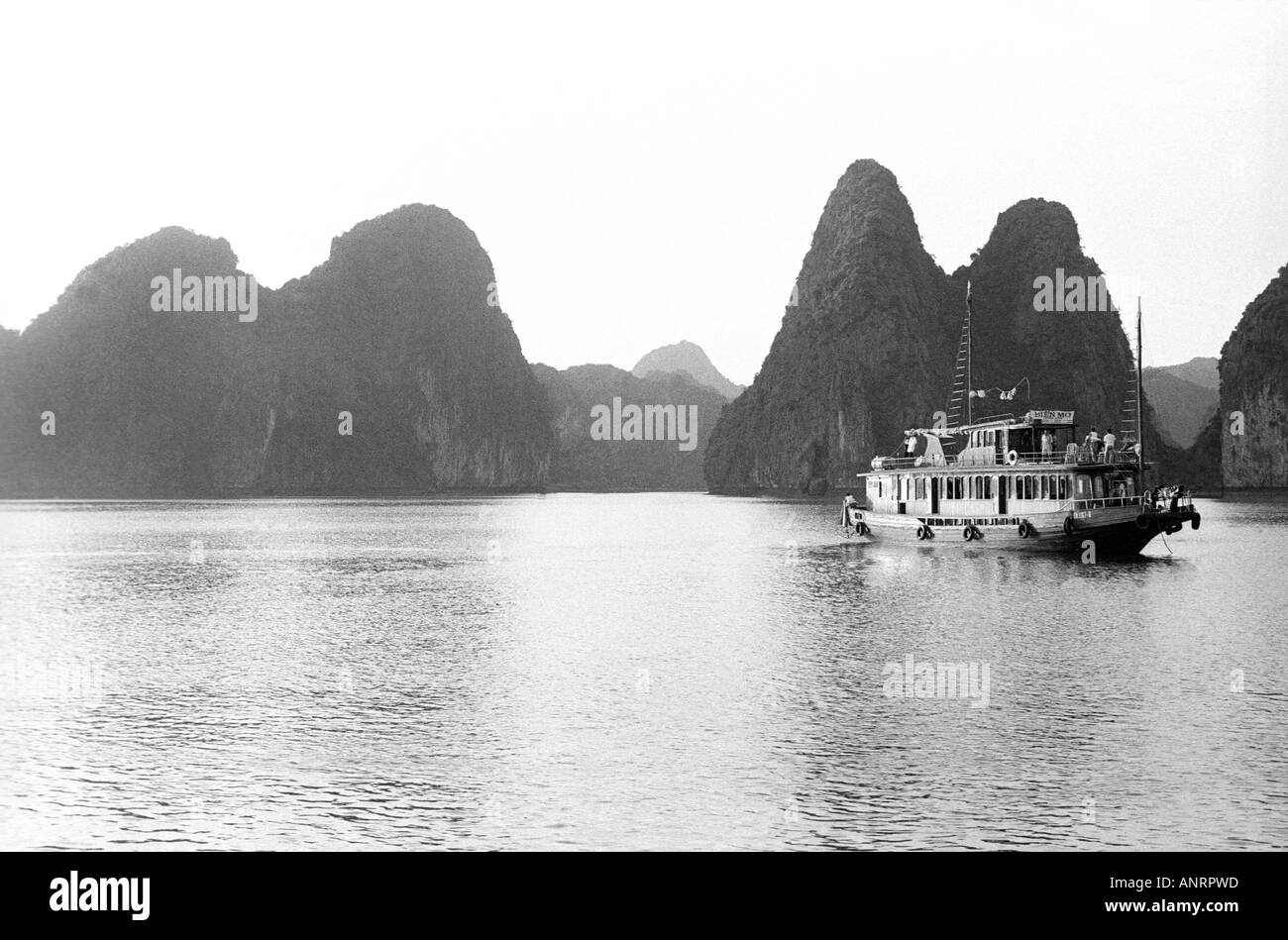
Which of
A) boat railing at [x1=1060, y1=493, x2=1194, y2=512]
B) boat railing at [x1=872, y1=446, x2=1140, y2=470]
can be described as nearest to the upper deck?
boat railing at [x1=872, y1=446, x2=1140, y2=470]

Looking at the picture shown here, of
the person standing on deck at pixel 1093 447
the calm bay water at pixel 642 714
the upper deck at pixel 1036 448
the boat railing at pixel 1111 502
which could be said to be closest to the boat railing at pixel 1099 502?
the boat railing at pixel 1111 502

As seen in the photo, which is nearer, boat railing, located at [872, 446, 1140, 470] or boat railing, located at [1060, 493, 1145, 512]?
boat railing, located at [1060, 493, 1145, 512]

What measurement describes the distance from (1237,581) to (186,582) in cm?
4869

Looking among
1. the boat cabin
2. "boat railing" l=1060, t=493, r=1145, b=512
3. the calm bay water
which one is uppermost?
the boat cabin

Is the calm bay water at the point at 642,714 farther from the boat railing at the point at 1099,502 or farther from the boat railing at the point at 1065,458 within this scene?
the boat railing at the point at 1065,458

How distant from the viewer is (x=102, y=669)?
1178 inches

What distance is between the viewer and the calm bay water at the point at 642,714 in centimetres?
1584

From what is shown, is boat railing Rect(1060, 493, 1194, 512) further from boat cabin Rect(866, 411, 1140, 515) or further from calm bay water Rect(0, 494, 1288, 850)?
calm bay water Rect(0, 494, 1288, 850)

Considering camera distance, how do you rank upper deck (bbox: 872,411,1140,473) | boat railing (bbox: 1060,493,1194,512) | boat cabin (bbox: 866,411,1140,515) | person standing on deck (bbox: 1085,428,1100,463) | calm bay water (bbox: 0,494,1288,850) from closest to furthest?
calm bay water (bbox: 0,494,1288,850) → boat railing (bbox: 1060,493,1194,512) → boat cabin (bbox: 866,411,1140,515) → upper deck (bbox: 872,411,1140,473) → person standing on deck (bbox: 1085,428,1100,463)

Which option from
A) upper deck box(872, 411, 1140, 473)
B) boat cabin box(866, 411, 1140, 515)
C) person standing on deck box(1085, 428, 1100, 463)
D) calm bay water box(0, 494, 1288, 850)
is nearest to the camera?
calm bay water box(0, 494, 1288, 850)

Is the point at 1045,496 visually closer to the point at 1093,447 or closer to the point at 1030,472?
the point at 1030,472

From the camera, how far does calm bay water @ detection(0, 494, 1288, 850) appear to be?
52.0ft

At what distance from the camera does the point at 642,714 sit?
23250 millimetres
